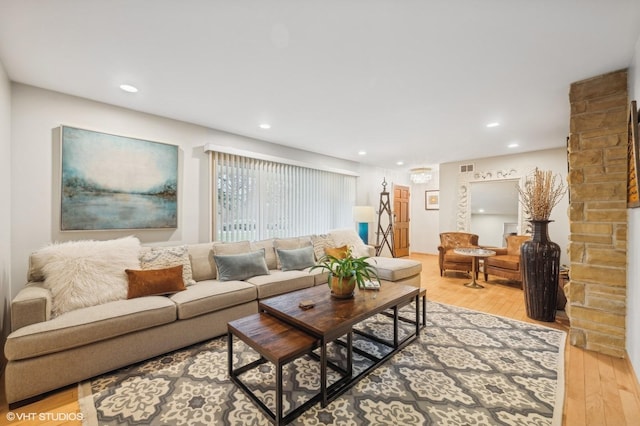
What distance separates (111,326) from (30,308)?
0.50 metres

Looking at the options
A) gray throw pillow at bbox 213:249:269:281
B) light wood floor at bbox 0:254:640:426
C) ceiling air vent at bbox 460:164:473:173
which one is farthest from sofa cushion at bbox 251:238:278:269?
ceiling air vent at bbox 460:164:473:173

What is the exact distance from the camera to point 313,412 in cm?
162

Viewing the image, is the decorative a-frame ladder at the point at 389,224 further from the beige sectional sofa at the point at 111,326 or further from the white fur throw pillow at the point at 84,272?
the white fur throw pillow at the point at 84,272

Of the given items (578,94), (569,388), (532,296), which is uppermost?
(578,94)

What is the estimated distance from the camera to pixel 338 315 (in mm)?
1975

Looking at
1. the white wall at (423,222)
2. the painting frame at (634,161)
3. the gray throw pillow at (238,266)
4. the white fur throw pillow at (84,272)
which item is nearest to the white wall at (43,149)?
the white fur throw pillow at (84,272)

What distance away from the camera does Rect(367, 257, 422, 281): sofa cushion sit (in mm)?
3562

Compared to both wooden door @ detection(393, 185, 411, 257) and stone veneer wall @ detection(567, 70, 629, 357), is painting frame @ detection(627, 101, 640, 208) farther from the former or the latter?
wooden door @ detection(393, 185, 411, 257)

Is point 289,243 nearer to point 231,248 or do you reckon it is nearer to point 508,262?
point 231,248

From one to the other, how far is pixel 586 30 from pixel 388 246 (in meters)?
5.31

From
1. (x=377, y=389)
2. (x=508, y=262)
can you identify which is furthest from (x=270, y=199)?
(x=508, y=262)

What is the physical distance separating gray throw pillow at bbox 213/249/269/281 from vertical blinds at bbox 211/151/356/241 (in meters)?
0.73

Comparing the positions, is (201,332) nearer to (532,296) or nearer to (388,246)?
(532,296)

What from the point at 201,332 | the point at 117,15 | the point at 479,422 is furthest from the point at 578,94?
the point at 201,332
